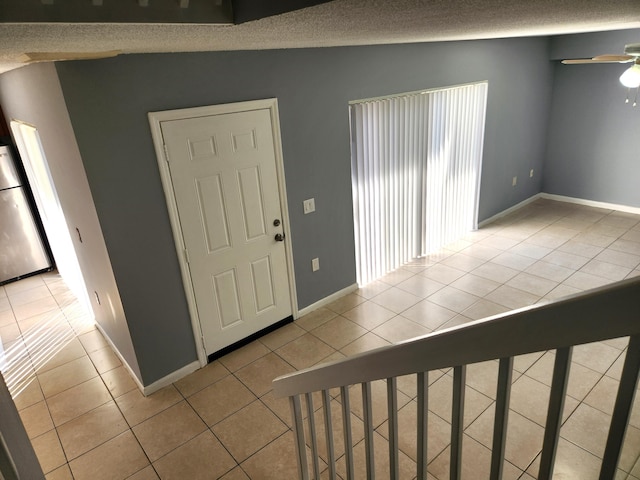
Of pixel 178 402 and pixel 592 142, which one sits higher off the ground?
pixel 592 142

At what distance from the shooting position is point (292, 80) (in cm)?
340

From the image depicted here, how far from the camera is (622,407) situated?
54 cm

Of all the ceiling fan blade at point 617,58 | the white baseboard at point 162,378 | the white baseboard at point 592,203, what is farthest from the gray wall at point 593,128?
the white baseboard at point 162,378

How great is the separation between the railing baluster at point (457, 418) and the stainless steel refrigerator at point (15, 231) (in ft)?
19.4

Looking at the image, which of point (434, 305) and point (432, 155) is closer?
point (434, 305)

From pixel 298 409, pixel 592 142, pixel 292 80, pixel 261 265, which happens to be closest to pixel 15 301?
pixel 261 265

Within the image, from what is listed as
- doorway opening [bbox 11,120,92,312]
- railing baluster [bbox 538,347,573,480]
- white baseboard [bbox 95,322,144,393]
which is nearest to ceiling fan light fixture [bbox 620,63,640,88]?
railing baluster [bbox 538,347,573,480]

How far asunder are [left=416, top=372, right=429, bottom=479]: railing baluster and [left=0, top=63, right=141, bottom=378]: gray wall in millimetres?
2541

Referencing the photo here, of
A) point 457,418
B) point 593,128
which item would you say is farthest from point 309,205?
point 593,128

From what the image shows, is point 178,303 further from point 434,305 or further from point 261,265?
point 434,305

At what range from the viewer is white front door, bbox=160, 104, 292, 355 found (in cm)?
300

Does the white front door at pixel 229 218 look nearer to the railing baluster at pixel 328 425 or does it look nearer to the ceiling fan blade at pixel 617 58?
the railing baluster at pixel 328 425

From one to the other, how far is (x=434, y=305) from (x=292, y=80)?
253 cm

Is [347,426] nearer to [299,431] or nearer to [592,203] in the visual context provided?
[299,431]
